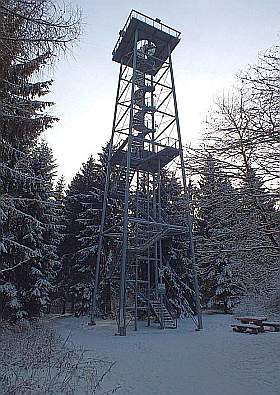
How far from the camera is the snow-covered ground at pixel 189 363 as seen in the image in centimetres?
643

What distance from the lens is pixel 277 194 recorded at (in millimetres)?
6199

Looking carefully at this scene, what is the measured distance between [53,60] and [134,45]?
1301cm

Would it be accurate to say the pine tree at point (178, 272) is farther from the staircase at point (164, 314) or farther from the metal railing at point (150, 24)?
the metal railing at point (150, 24)

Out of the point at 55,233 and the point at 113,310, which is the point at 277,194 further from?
the point at 113,310

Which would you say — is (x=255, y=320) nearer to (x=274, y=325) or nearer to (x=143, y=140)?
(x=274, y=325)

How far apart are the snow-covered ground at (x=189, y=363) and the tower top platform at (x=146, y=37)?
11.7 meters

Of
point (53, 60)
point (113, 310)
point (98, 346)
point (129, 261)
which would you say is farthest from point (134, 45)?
point (113, 310)

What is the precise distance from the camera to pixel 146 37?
1747 cm

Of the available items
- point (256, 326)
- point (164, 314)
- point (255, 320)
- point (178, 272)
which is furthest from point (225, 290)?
point (256, 326)

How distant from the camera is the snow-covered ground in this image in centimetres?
643

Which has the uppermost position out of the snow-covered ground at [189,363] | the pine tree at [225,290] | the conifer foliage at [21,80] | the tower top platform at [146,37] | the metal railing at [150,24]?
the metal railing at [150,24]

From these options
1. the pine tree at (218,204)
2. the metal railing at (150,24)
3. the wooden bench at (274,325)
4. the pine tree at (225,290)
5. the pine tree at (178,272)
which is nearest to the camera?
the pine tree at (218,204)

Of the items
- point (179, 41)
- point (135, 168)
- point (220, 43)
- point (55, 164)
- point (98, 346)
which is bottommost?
point (98, 346)

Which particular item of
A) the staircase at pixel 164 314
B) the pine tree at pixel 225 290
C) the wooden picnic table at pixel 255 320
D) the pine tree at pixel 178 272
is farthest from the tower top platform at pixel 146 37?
the pine tree at pixel 225 290
